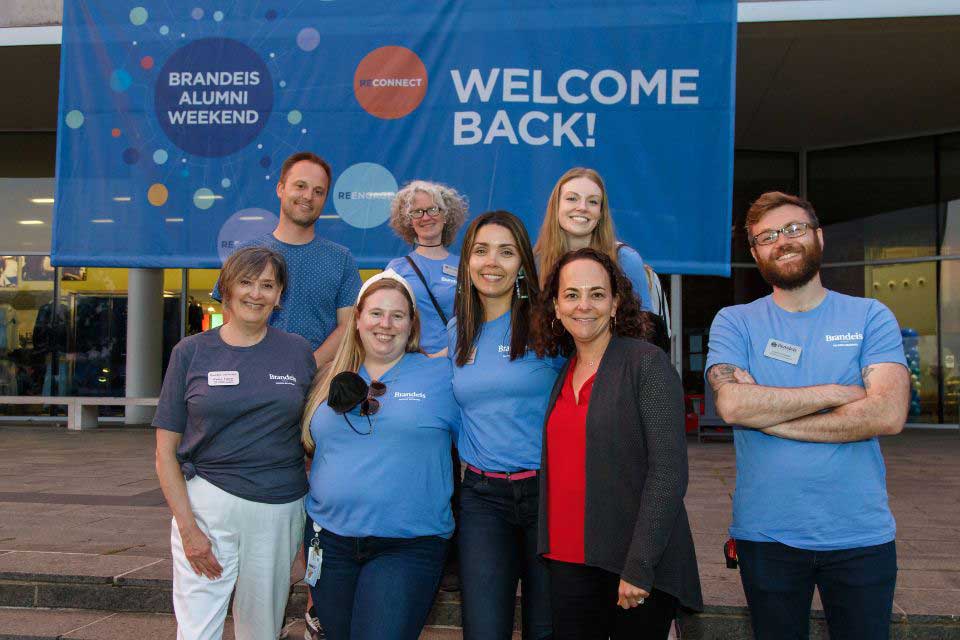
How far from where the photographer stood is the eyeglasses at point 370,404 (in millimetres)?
2773

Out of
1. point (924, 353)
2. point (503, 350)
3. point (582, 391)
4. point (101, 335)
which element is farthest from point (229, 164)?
point (924, 353)

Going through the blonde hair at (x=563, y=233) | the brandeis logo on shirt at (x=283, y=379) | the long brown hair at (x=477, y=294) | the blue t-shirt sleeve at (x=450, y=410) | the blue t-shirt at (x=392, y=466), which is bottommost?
the blue t-shirt at (x=392, y=466)

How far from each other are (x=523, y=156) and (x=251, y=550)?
3143 mm

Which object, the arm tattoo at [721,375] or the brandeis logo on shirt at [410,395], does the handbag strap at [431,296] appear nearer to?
the brandeis logo on shirt at [410,395]

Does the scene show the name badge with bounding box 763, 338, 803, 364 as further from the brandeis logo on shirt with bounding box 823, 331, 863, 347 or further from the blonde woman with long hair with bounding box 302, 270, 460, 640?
the blonde woman with long hair with bounding box 302, 270, 460, 640

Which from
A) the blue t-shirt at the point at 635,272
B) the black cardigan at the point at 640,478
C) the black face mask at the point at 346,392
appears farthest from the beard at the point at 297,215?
the black cardigan at the point at 640,478

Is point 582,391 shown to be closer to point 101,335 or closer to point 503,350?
point 503,350

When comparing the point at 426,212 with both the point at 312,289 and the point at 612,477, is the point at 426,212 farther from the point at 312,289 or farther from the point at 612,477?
the point at 612,477

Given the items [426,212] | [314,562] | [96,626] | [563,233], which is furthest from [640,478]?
[96,626]

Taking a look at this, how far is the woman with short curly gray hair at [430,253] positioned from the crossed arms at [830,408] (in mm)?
1280

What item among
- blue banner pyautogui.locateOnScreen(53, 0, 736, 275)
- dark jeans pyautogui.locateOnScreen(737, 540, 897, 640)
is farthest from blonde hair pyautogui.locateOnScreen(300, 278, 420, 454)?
blue banner pyautogui.locateOnScreen(53, 0, 736, 275)

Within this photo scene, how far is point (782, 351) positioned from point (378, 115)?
346cm

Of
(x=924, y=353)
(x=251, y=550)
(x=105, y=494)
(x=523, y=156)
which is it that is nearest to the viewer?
(x=251, y=550)

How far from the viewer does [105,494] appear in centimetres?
633
